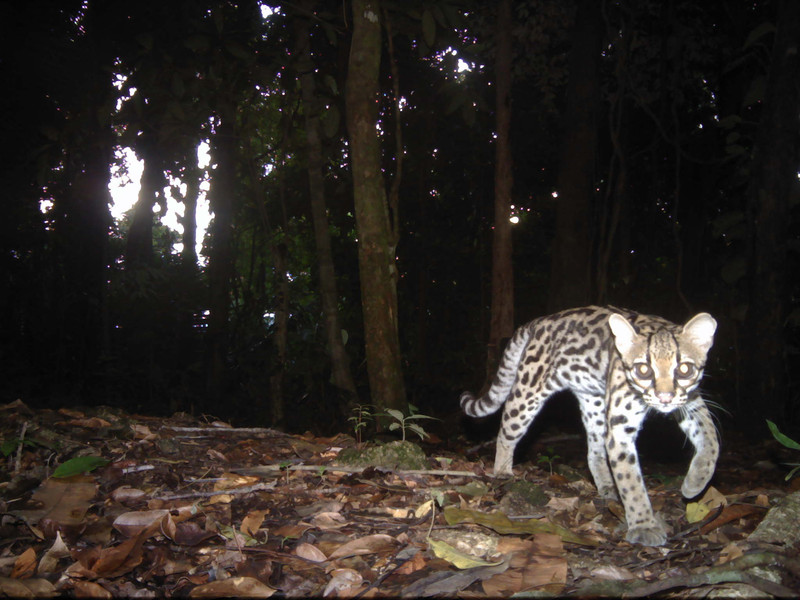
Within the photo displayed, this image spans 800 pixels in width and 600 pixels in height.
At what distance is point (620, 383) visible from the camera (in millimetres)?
4363

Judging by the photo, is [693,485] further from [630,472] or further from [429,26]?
[429,26]

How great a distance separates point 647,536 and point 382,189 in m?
3.68

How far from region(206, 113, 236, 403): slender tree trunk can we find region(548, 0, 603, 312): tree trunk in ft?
19.0

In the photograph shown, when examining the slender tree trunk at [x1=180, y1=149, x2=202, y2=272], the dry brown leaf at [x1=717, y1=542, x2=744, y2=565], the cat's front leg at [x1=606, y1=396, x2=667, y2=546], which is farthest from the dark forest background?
the dry brown leaf at [x1=717, y1=542, x2=744, y2=565]

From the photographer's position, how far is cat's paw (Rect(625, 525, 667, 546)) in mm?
3410

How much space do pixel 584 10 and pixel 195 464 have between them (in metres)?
9.03

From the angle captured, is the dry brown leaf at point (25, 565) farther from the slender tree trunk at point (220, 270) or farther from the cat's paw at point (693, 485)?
the slender tree trunk at point (220, 270)

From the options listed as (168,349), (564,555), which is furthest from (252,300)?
(564,555)

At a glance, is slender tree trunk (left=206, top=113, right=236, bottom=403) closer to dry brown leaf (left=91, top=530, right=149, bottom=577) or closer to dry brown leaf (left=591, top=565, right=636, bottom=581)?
dry brown leaf (left=91, top=530, right=149, bottom=577)

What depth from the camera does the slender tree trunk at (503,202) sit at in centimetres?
822

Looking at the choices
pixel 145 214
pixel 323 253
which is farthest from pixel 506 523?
pixel 145 214

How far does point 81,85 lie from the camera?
9.05m

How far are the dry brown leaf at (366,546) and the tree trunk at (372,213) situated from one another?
2690 mm

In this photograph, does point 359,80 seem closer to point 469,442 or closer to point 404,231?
point 469,442
